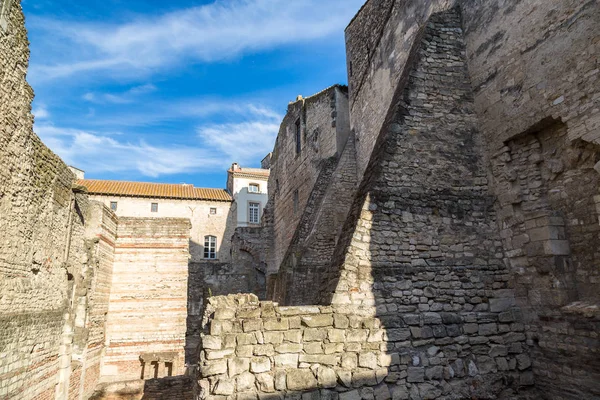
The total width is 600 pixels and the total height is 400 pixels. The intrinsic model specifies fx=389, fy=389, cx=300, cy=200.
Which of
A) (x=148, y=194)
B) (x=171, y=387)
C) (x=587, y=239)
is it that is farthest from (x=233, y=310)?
(x=148, y=194)

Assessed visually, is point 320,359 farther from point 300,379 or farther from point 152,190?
point 152,190

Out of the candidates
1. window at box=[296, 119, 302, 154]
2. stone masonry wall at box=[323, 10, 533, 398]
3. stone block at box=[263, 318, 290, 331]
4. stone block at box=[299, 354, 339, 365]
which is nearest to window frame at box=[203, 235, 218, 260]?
window at box=[296, 119, 302, 154]

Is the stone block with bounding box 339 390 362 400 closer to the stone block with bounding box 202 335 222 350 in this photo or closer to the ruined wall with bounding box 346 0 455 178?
the stone block with bounding box 202 335 222 350

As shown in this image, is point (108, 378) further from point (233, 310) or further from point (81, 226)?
point (233, 310)

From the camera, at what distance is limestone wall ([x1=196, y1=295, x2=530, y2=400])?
4855mm

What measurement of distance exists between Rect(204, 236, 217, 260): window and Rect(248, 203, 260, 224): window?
3.35 m

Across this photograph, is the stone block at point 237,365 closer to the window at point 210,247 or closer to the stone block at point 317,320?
the stone block at point 317,320

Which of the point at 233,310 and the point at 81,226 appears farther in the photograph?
the point at 81,226

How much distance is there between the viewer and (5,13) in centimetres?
673

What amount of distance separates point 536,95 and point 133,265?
1261 centimetres

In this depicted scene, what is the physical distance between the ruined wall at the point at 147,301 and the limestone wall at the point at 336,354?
8.92 m

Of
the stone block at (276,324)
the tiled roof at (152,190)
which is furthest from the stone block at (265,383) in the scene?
the tiled roof at (152,190)

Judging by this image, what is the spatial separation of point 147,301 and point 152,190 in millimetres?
19744

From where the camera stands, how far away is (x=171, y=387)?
10719 mm
